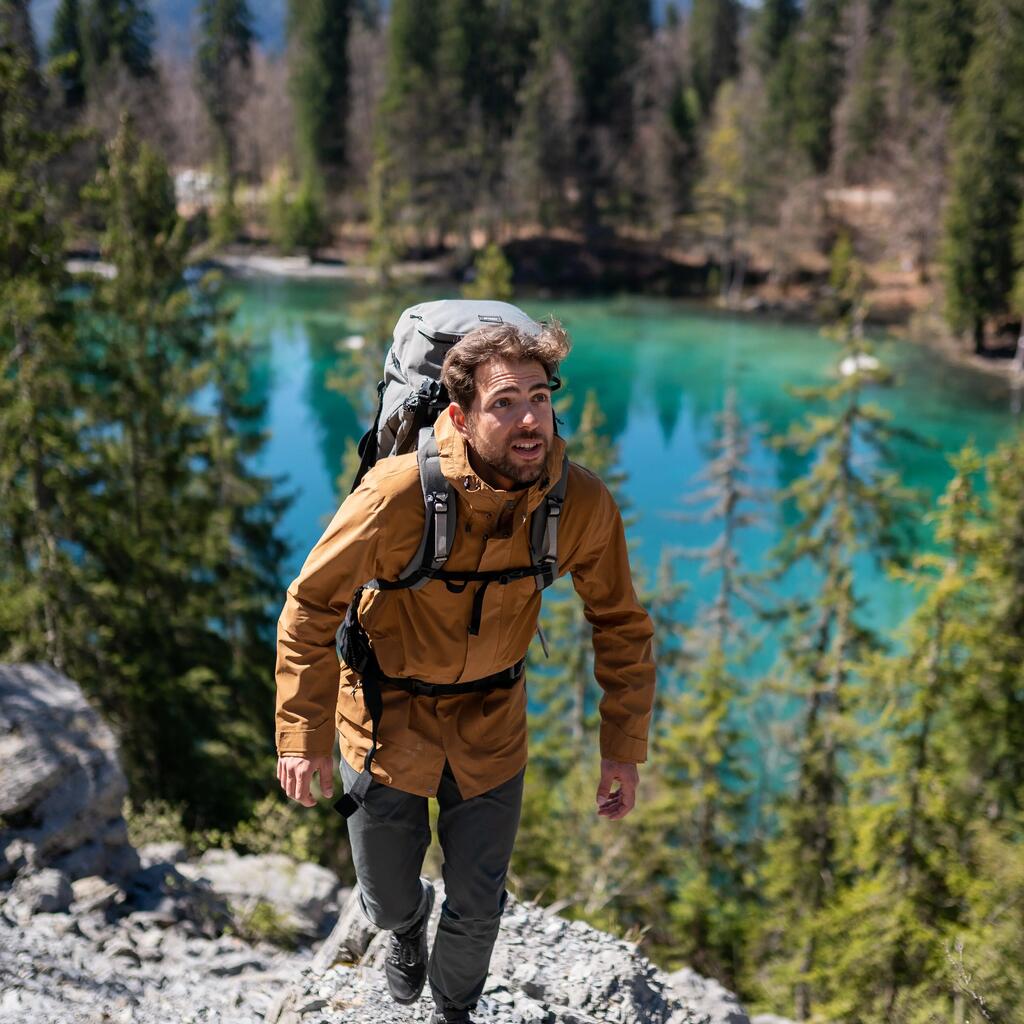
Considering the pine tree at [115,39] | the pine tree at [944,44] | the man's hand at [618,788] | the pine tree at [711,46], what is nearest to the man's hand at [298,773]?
the man's hand at [618,788]

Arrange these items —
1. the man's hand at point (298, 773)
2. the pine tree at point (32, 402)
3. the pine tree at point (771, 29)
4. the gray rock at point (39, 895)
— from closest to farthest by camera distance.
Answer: the man's hand at point (298, 773)
the gray rock at point (39, 895)
the pine tree at point (32, 402)
the pine tree at point (771, 29)

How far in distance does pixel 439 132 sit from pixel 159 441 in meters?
46.8

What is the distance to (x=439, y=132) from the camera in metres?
56.5

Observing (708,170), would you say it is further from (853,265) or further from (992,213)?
(853,265)

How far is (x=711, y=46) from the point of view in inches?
3049

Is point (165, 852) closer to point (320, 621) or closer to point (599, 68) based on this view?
point (320, 621)

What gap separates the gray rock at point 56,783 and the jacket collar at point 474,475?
446 cm

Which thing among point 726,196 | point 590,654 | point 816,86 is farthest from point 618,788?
point 816,86

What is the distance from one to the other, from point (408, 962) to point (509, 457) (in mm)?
2050

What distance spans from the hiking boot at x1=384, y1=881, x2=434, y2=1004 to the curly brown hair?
6.25 feet

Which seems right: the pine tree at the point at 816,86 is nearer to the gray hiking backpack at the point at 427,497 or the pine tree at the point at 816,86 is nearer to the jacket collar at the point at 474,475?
the gray hiking backpack at the point at 427,497

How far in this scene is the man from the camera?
8.90 feet

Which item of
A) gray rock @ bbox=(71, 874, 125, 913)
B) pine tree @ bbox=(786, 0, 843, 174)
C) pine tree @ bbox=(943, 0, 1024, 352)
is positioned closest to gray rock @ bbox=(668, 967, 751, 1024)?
gray rock @ bbox=(71, 874, 125, 913)

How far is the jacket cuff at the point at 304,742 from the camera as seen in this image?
9.32 feet
